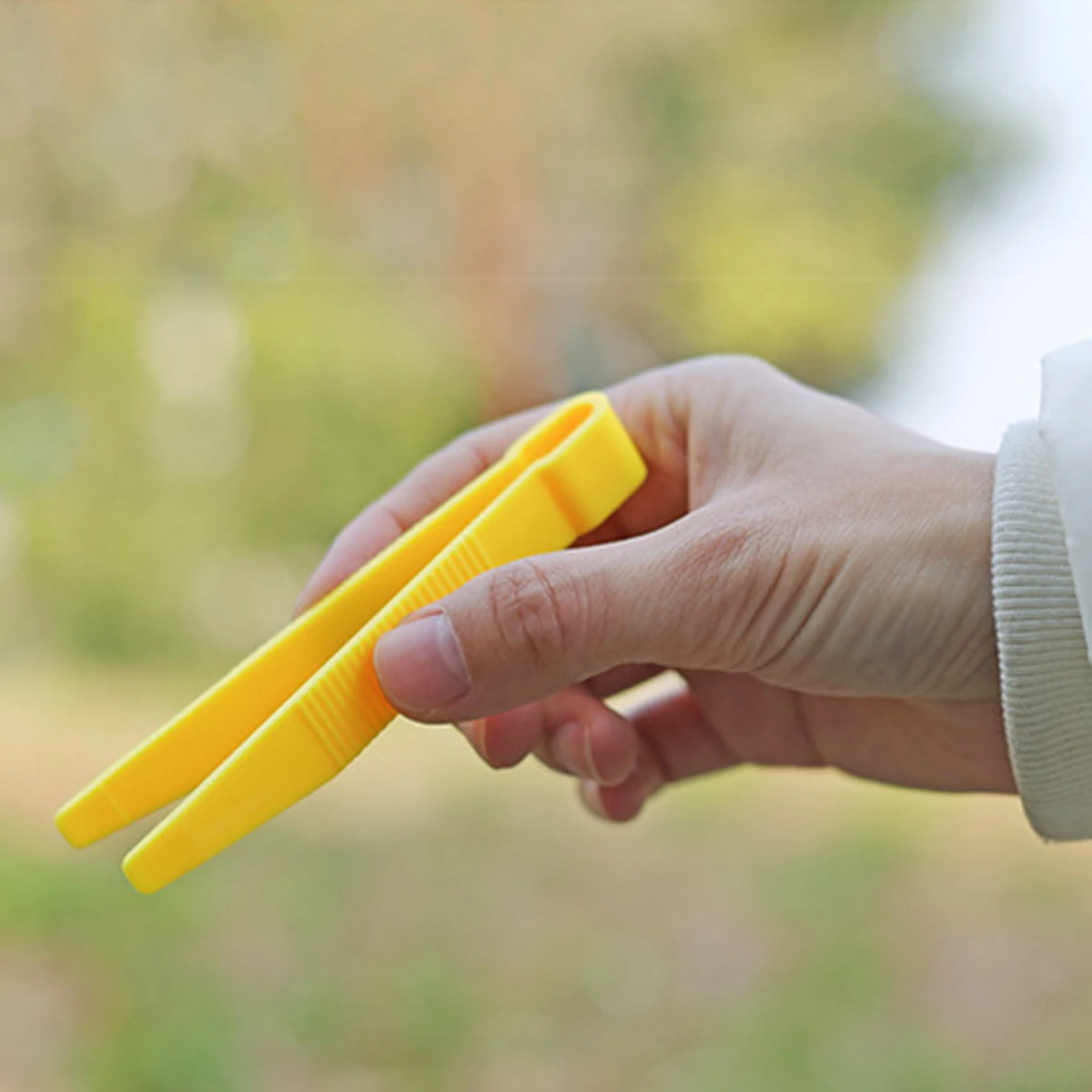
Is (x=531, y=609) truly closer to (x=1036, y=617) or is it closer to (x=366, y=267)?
(x=1036, y=617)

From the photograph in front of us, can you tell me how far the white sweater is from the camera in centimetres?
41

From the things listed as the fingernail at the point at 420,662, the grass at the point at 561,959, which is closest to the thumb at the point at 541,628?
the fingernail at the point at 420,662

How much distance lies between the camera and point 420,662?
1.27 feet

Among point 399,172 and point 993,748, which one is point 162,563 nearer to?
point 399,172

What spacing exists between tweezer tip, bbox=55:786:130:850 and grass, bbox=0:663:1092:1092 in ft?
1.79

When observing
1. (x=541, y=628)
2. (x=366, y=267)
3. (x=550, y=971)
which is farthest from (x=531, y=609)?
(x=366, y=267)

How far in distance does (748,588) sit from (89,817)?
230 mm

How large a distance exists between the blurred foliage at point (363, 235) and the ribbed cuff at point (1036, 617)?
114 centimetres

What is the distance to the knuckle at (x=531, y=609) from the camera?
40cm

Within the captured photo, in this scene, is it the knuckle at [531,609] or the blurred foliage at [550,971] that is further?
the blurred foliage at [550,971]

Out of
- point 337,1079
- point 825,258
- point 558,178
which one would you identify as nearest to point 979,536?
point 337,1079

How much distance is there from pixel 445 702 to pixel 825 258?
1.30m

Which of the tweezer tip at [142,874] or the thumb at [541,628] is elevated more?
the thumb at [541,628]

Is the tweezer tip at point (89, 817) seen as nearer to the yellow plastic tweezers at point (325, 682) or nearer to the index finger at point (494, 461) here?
the yellow plastic tweezers at point (325, 682)
